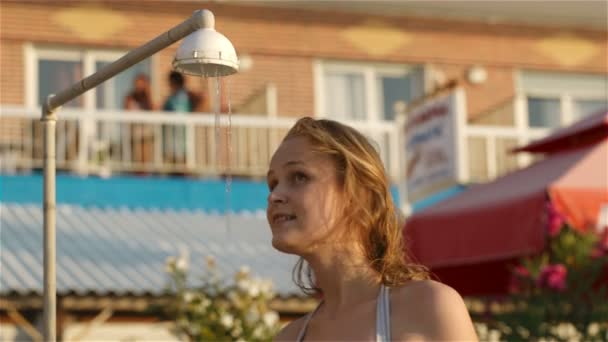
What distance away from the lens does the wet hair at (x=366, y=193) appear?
3.63m

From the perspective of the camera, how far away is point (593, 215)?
35.1 ft

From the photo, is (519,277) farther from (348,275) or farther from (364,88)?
(364,88)

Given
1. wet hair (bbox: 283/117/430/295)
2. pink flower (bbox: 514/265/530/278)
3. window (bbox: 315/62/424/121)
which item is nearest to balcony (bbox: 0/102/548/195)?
window (bbox: 315/62/424/121)

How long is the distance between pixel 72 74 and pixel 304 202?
17244 mm

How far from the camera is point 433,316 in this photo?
3.46m

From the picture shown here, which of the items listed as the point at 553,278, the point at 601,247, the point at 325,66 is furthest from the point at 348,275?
the point at 325,66

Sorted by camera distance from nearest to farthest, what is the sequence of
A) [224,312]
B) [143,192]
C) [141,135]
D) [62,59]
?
[224,312], [143,192], [141,135], [62,59]

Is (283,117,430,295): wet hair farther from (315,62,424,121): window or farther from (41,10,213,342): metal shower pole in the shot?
(315,62,424,121): window

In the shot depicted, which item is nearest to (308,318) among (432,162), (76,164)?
(432,162)

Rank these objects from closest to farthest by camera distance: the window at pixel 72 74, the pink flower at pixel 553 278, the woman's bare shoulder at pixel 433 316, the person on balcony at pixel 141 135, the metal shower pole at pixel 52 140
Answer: the woman's bare shoulder at pixel 433 316 < the metal shower pole at pixel 52 140 < the pink flower at pixel 553 278 < the person on balcony at pixel 141 135 < the window at pixel 72 74

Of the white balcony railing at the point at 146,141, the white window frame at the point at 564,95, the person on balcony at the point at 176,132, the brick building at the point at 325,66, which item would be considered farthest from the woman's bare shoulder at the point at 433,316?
the white window frame at the point at 564,95

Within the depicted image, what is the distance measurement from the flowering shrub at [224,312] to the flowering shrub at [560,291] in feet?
5.82

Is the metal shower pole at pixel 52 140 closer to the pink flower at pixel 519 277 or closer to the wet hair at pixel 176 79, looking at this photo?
the pink flower at pixel 519 277

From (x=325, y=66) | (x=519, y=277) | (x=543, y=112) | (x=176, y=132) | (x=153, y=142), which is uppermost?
(x=325, y=66)
